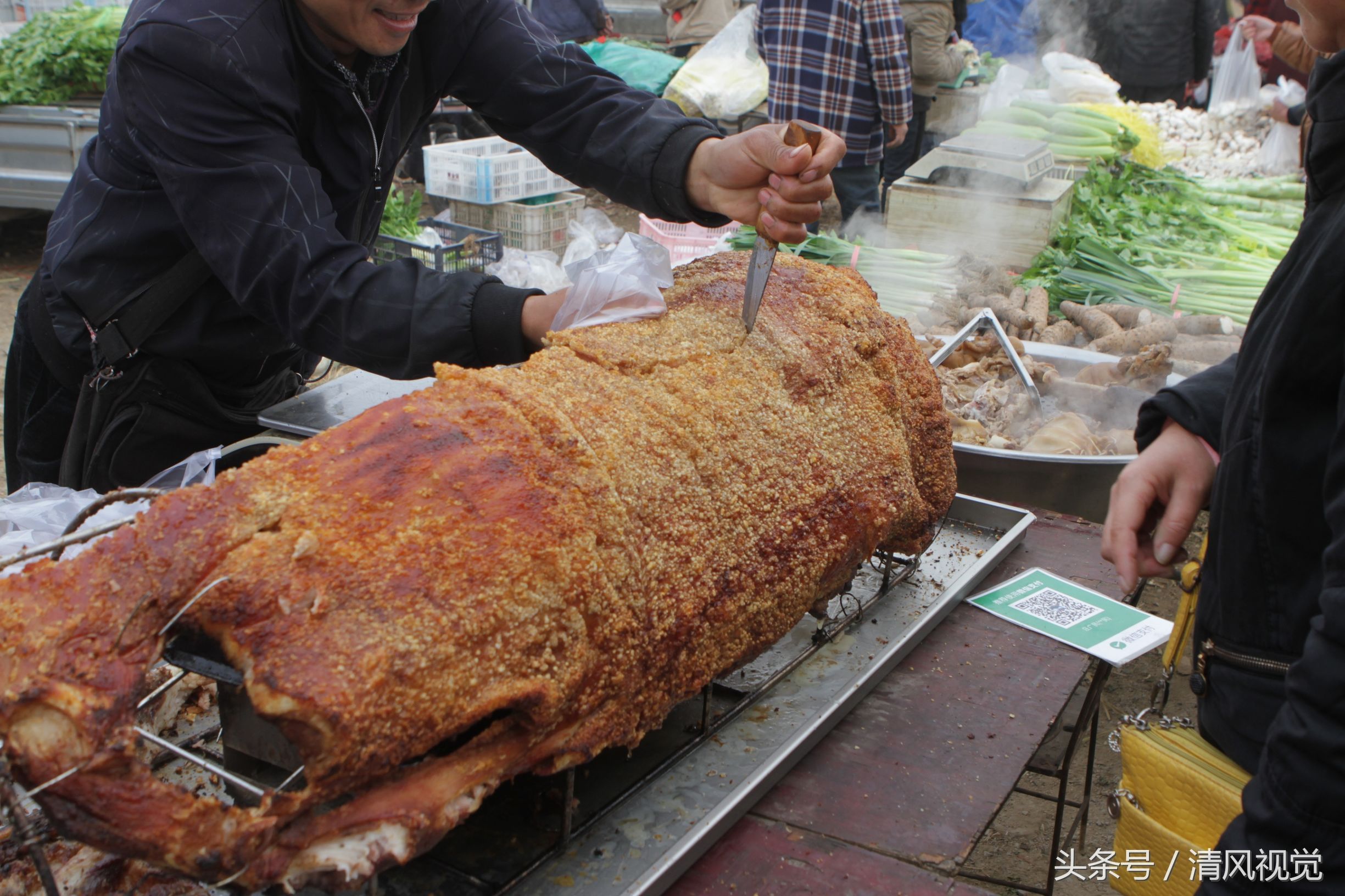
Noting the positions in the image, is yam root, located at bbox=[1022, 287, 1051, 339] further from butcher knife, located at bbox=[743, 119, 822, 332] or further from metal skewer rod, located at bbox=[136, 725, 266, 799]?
metal skewer rod, located at bbox=[136, 725, 266, 799]

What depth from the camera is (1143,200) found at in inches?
286

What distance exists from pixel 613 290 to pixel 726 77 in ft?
25.2

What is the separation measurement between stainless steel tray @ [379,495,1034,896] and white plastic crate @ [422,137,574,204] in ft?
18.0

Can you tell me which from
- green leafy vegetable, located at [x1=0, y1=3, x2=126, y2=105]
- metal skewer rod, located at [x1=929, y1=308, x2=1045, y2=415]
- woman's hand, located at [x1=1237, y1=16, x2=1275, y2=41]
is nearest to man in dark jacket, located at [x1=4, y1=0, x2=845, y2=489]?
metal skewer rod, located at [x1=929, y1=308, x2=1045, y2=415]

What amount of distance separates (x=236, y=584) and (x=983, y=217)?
5876mm

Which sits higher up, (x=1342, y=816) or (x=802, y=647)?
(x=1342, y=816)

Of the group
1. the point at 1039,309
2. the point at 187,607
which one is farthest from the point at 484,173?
the point at 187,607

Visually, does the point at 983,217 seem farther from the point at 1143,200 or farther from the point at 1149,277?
the point at 1143,200

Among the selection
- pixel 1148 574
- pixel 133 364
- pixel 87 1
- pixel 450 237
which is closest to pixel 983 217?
pixel 450 237

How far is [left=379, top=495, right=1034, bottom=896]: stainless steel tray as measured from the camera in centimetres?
153

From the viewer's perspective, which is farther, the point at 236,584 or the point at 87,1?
the point at 87,1

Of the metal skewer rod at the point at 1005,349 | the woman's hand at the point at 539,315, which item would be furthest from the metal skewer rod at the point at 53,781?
the metal skewer rod at the point at 1005,349

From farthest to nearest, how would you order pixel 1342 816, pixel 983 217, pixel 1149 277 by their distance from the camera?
1. pixel 983 217
2. pixel 1149 277
3. pixel 1342 816

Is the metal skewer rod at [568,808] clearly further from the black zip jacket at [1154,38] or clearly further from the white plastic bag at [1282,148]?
the black zip jacket at [1154,38]
